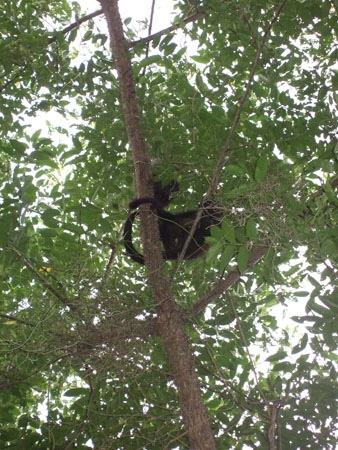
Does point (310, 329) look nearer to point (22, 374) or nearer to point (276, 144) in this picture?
point (276, 144)

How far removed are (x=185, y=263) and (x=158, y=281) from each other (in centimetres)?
76

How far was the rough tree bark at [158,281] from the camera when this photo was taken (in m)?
2.04

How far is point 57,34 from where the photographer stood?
282 cm

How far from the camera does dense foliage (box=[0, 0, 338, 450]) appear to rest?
2092 millimetres

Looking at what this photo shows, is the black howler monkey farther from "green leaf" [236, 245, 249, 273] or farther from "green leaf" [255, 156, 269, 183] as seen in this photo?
"green leaf" [255, 156, 269, 183]

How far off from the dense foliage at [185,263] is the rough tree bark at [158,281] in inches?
3.9

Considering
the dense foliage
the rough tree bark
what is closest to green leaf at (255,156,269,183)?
the dense foliage

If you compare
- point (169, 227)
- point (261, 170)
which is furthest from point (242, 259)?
point (169, 227)

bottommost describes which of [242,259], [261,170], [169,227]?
[242,259]

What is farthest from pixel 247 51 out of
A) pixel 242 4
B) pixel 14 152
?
pixel 14 152

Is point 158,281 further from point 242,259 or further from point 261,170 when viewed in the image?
point 261,170

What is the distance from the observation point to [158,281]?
241 cm

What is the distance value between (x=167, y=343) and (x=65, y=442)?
32.8 inches

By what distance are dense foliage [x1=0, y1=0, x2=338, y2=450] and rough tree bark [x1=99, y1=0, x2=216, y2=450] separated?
0.32 feet
